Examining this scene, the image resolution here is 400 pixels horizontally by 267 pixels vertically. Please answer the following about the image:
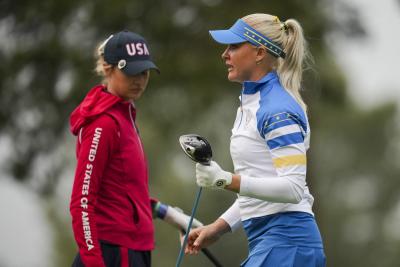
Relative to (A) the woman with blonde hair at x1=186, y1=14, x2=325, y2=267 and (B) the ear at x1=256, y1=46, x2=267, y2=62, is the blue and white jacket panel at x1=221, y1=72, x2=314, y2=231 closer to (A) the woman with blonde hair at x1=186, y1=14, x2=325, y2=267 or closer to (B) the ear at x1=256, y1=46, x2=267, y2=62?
(A) the woman with blonde hair at x1=186, y1=14, x2=325, y2=267

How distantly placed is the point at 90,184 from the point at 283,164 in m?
1.08

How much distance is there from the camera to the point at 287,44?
6027 millimetres

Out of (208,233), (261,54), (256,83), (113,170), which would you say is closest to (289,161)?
(256,83)

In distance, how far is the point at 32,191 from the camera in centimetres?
1695

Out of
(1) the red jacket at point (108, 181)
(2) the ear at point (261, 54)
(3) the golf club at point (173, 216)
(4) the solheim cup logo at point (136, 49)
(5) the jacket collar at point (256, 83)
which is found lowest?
(3) the golf club at point (173, 216)

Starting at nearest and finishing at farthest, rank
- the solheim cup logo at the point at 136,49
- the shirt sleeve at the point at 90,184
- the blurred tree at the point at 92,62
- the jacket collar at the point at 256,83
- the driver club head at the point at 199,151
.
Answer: the driver club head at the point at 199,151
the jacket collar at the point at 256,83
the shirt sleeve at the point at 90,184
the solheim cup logo at the point at 136,49
the blurred tree at the point at 92,62

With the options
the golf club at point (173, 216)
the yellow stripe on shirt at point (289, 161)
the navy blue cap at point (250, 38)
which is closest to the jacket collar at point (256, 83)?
the navy blue cap at point (250, 38)

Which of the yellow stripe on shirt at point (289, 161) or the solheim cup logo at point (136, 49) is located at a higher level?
the solheim cup logo at point (136, 49)

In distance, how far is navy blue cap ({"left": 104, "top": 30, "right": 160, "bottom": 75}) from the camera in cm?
631

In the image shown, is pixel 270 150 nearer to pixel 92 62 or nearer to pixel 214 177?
pixel 214 177

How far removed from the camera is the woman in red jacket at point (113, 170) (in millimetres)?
6016

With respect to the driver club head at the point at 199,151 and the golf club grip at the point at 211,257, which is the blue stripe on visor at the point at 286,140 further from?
the golf club grip at the point at 211,257

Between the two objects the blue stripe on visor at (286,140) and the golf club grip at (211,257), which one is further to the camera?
the golf club grip at (211,257)

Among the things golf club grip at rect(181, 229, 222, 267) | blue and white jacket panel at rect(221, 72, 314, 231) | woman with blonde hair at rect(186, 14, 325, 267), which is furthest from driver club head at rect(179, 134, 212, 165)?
golf club grip at rect(181, 229, 222, 267)
